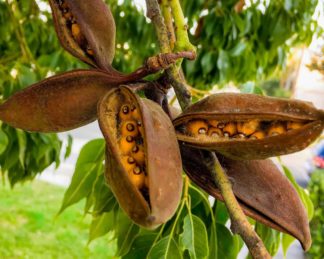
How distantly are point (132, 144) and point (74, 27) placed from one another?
0.36 metres

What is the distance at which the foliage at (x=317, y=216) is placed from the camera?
466 cm

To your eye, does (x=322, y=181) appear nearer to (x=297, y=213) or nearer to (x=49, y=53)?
(x=49, y=53)

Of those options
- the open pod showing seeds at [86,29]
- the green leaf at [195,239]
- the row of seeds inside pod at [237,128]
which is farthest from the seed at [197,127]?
the green leaf at [195,239]

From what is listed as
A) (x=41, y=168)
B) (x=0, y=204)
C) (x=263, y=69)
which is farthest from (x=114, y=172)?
(x=0, y=204)

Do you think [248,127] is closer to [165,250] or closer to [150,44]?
[165,250]

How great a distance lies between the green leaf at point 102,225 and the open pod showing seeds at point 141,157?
708 millimetres

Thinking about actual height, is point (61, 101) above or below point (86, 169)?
above

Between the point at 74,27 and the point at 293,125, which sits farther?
the point at 74,27

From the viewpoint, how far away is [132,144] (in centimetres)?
70

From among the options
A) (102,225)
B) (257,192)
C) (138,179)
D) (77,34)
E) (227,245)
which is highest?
(77,34)

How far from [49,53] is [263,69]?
1.39 meters

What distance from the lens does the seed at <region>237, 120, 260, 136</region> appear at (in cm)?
75

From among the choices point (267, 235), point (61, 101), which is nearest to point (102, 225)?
point (267, 235)

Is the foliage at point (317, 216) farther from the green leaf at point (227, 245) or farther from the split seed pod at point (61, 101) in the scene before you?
the split seed pod at point (61, 101)
